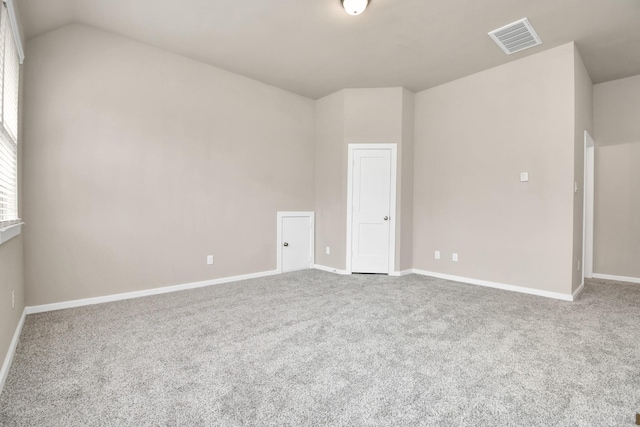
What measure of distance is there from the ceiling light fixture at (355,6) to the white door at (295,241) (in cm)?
285

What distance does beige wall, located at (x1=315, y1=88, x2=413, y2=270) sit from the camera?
15.4 ft

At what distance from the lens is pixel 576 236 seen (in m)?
3.64

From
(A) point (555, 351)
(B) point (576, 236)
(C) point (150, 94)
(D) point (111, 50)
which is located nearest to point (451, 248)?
(B) point (576, 236)

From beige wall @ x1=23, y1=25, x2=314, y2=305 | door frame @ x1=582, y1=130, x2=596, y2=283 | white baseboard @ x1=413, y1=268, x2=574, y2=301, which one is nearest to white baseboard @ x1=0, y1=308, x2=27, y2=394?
Result: beige wall @ x1=23, y1=25, x2=314, y2=305

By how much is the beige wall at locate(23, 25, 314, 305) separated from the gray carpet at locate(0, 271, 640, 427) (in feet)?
1.64

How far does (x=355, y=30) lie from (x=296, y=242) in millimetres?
3048

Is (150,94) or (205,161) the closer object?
(150,94)

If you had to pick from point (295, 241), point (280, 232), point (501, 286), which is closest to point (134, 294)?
point (280, 232)

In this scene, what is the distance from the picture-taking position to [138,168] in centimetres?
349

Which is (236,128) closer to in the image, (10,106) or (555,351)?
(10,106)

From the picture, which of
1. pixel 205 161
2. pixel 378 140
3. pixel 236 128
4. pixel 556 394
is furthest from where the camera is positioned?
pixel 378 140

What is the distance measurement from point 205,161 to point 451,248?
139 inches

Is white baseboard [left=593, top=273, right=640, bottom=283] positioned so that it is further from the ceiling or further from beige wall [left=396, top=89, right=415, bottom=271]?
the ceiling

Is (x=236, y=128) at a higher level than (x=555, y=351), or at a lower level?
higher
